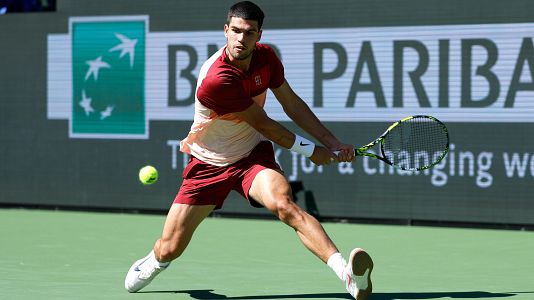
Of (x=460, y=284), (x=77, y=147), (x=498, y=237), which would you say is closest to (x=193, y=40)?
(x=77, y=147)

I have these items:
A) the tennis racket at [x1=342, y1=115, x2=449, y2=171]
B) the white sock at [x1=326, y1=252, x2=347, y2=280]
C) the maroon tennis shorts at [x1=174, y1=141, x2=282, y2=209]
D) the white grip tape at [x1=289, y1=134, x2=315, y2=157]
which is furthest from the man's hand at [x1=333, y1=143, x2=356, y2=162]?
the tennis racket at [x1=342, y1=115, x2=449, y2=171]

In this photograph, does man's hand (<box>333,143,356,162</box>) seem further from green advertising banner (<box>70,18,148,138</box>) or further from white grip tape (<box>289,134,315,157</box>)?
green advertising banner (<box>70,18,148,138</box>)

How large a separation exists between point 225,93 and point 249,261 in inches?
80.6

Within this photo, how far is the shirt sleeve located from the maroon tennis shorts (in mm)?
340

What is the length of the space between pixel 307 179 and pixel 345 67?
1.03 m

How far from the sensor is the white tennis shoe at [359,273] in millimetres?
5574

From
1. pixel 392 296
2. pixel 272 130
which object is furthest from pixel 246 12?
pixel 392 296

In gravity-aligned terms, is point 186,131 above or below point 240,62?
below

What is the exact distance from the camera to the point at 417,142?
8680 millimetres

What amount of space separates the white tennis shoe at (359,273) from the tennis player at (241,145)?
0.17 metres

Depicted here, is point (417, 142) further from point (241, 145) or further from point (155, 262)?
point (155, 262)

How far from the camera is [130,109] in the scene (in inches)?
431

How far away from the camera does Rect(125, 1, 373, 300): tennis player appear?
596cm

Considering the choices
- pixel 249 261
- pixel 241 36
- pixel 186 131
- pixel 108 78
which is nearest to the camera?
pixel 241 36
